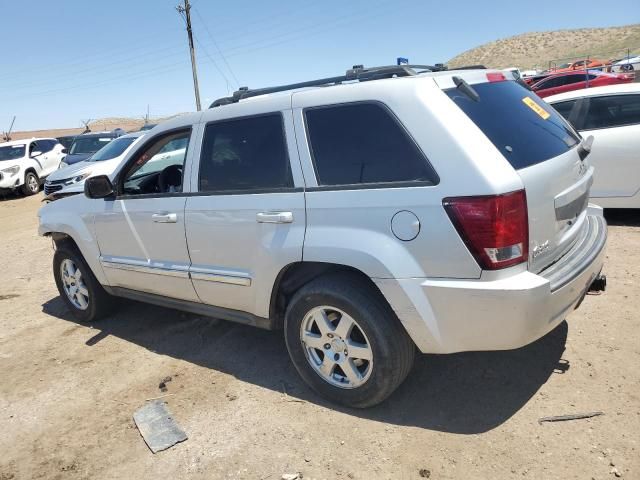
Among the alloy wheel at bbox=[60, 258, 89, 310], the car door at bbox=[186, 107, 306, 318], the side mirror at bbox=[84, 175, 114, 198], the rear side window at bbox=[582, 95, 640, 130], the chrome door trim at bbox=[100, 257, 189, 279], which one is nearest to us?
the car door at bbox=[186, 107, 306, 318]

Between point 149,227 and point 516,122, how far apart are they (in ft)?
8.75

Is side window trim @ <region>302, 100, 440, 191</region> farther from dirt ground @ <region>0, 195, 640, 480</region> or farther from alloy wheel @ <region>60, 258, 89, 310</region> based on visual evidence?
alloy wheel @ <region>60, 258, 89, 310</region>

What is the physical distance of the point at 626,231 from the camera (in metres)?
5.80

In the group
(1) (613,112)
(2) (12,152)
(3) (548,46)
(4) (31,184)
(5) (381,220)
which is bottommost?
(4) (31,184)

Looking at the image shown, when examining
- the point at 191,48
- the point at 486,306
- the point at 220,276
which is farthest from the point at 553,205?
the point at 191,48

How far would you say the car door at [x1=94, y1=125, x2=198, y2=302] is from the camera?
367 cm

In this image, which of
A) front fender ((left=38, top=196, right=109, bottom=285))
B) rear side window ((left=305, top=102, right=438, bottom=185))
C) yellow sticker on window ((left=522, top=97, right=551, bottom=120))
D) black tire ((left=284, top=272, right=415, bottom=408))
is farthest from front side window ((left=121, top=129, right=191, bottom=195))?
yellow sticker on window ((left=522, top=97, right=551, bottom=120))

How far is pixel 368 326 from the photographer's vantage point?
2.75 metres

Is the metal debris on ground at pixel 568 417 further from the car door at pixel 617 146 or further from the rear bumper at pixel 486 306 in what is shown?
the car door at pixel 617 146

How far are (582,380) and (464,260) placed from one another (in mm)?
1357

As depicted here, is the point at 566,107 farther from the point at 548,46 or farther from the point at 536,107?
the point at 548,46

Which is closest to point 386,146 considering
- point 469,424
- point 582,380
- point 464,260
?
point 464,260

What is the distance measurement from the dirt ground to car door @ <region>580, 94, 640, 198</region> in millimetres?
1766

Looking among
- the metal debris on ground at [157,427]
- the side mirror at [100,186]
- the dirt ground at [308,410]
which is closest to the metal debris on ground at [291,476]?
the dirt ground at [308,410]
